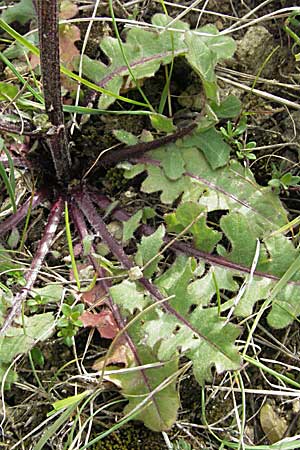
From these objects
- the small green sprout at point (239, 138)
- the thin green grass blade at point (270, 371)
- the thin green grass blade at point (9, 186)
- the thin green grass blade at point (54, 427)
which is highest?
the thin green grass blade at point (9, 186)

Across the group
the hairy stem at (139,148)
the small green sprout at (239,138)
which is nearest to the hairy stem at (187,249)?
the hairy stem at (139,148)

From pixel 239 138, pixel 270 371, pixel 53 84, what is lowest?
pixel 270 371

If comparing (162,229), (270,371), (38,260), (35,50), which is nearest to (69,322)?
(38,260)

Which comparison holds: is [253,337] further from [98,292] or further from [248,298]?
[98,292]

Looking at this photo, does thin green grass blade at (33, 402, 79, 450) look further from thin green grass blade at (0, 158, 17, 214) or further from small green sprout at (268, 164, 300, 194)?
small green sprout at (268, 164, 300, 194)

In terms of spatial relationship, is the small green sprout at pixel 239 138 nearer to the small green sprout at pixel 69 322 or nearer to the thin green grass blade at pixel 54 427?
the small green sprout at pixel 69 322

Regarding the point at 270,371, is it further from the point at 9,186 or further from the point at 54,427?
the point at 9,186

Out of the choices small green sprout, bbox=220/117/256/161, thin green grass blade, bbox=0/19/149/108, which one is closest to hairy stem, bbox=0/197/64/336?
thin green grass blade, bbox=0/19/149/108
